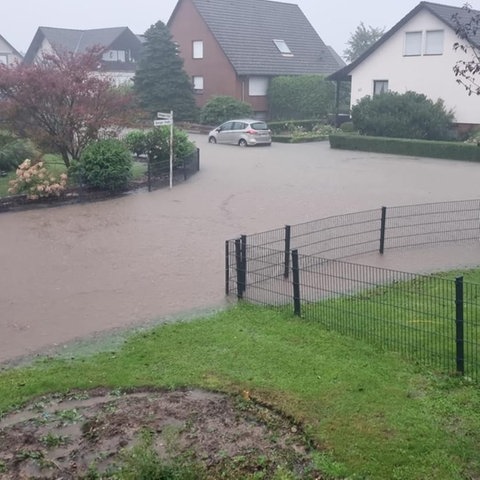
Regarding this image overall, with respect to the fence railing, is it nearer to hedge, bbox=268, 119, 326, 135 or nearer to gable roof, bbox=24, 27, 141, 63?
hedge, bbox=268, 119, 326, 135

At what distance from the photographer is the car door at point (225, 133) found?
113 ft

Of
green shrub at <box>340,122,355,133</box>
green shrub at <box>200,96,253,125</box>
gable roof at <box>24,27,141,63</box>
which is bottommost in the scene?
green shrub at <box>340,122,355,133</box>

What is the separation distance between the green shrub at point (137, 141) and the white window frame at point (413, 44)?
17.0 meters

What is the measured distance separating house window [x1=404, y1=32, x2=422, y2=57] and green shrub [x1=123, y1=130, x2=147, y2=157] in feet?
55.9

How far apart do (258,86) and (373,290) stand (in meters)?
37.1

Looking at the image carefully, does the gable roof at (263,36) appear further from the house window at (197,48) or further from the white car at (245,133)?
the white car at (245,133)

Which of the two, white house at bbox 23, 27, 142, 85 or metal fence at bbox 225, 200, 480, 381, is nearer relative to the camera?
metal fence at bbox 225, 200, 480, 381

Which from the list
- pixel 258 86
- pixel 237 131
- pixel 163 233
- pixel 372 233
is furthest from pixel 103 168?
pixel 258 86

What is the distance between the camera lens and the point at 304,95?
144 feet

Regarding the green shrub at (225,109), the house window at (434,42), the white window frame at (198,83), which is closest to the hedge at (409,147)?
the house window at (434,42)

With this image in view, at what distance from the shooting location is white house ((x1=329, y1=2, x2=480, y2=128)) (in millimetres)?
33750

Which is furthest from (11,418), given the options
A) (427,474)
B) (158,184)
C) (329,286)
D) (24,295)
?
(158,184)

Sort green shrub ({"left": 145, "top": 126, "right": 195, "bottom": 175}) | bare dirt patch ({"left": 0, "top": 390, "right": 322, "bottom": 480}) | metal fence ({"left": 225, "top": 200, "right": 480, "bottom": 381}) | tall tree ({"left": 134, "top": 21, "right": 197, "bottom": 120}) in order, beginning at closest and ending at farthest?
bare dirt patch ({"left": 0, "top": 390, "right": 322, "bottom": 480}) → metal fence ({"left": 225, "top": 200, "right": 480, "bottom": 381}) → green shrub ({"left": 145, "top": 126, "right": 195, "bottom": 175}) → tall tree ({"left": 134, "top": 21, "right": 197, "bottom": 120})

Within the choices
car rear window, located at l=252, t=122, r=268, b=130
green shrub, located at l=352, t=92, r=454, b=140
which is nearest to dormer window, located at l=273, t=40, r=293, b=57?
car rear window, located at l=252, t=122, r=268, b=130
